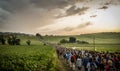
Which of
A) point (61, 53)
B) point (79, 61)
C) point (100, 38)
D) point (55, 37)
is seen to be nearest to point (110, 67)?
point (79, 61)

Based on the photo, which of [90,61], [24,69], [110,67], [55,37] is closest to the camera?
[24,69]

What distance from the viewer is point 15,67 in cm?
973

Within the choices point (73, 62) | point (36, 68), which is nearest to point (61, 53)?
point (73, 62)

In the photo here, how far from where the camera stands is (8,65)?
383 inches

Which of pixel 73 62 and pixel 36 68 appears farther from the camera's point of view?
pixel 73 62

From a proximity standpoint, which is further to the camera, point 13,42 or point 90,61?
point 13,42

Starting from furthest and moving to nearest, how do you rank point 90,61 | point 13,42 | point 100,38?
point 100,38 < point 13,42 < point 90,61

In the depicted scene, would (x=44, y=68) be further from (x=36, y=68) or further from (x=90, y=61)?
(x=90, y=61)

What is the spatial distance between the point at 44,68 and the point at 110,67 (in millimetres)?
3453

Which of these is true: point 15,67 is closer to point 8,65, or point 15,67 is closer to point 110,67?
point 8,65

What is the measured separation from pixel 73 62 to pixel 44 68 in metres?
6.49

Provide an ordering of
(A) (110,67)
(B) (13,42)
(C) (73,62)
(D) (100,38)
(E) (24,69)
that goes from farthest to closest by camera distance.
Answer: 1. (D) (100,38)
2. (B) (13,42)
3. (C) (73,62)
4. (A) (110,67)
5. (E) (24,69)

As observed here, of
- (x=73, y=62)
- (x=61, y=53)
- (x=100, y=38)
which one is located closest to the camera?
(x=73, y=62)

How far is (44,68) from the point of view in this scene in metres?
10.7
